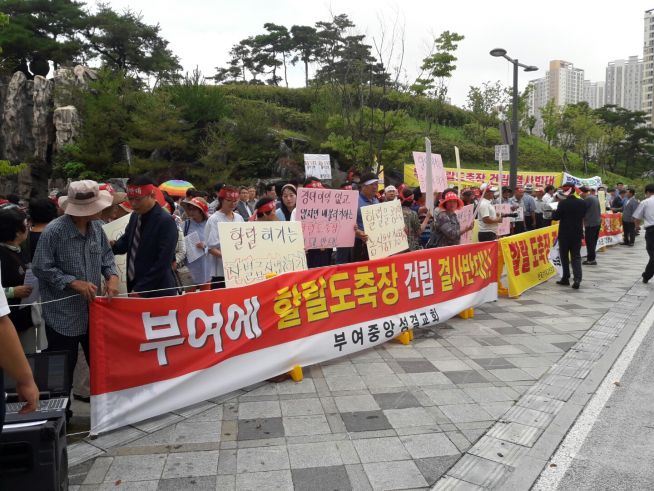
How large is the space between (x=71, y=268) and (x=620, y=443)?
4.17 meters

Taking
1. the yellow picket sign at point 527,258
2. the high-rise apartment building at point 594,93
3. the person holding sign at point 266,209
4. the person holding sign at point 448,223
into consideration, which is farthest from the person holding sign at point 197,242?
the high-rise apartment building at point 594,93

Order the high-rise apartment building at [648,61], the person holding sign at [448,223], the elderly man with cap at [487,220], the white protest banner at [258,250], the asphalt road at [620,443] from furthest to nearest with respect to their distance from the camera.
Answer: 1. the high-rise apartment building at [648,61]
2. the elderly man with cap at [487,220]
3. the person holding sign at [448,223]
4. the white protest banner at [258,250]
5. the asphalt road at [620,443]

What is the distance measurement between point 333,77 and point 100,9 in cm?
2491

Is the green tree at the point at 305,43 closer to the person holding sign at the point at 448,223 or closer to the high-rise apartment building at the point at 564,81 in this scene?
the person holding sign at the point at 448,223

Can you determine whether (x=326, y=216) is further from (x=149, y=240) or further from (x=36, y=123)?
(x=36, y=123)

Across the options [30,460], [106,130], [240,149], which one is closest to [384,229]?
[30,460]

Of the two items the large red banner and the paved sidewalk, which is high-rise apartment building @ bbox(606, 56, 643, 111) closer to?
the large red banner

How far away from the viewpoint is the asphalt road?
3139mm

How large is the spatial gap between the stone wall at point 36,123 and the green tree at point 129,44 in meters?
6.14

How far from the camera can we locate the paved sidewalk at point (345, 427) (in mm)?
3143

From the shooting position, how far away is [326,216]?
614 centimetres

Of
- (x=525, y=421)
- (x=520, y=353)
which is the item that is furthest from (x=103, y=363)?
(x=520, y=353)

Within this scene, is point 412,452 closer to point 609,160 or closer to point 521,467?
point 521,467

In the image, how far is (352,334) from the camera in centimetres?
541
